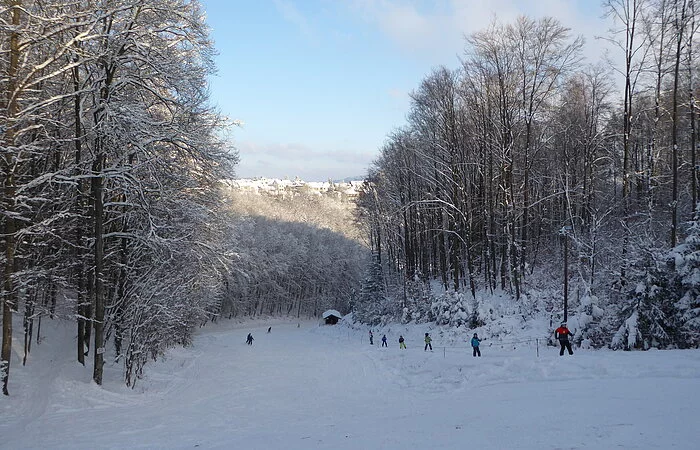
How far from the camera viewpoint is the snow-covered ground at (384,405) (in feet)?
27.1

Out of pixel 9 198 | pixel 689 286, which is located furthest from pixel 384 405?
pixel 9 198

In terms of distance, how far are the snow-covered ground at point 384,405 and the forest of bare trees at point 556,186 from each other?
3.51m

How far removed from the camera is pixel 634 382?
11.0 meters

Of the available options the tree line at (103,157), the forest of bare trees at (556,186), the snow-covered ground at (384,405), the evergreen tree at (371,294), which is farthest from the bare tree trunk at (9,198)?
the evergreen tree at (371,294)

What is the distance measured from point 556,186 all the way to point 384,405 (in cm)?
3031

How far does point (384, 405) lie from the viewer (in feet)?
42.5

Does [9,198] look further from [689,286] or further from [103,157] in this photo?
[689,286]

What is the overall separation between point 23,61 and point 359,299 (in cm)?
3935

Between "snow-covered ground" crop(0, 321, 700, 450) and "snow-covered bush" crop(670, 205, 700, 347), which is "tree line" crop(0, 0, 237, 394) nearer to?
"snow-covered ground" crop(0, 321, 700, 450)

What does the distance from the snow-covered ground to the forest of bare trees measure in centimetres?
351

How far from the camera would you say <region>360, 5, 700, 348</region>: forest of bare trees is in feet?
51.3

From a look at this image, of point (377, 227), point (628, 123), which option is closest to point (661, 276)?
point (628, 123)

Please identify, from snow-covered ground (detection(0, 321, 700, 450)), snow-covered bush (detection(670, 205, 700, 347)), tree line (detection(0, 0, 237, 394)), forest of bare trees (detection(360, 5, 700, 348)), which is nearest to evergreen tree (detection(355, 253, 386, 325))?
forest of bare trees (detection(360, 5, 700, 348))

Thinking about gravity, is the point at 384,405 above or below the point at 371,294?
below
